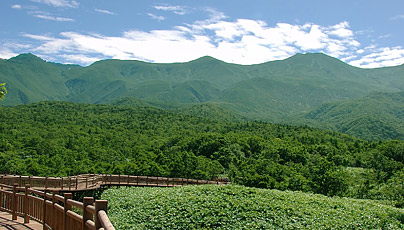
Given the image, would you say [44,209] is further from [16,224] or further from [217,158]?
[217,158]

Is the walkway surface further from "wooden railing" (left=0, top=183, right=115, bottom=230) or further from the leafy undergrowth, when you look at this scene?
the leafy undergrowth

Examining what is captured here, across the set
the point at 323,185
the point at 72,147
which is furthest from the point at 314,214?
the point at 72,147

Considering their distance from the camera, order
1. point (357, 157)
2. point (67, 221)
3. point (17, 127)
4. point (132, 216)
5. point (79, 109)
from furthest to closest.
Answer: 1. point (79, 109)
2. point (17, 127)
3. point (357, 157)
4. point (132, 216)
5. point (67, 221)

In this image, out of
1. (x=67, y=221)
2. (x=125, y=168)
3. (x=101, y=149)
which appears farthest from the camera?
(x=101, y=149)

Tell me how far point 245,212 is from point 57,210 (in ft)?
40.1

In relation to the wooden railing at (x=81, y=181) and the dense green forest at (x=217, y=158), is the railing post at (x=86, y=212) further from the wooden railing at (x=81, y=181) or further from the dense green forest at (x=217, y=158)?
the dense green forest at (x=217, y=158)

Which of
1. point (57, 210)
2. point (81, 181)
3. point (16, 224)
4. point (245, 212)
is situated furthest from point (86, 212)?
point (81, 181)

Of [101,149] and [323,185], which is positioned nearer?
[323,185]

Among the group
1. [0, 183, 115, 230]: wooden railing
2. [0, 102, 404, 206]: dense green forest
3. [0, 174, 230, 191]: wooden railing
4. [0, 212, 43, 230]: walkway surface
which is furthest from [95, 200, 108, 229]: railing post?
[0, 102, 404, 206]: dense green forest

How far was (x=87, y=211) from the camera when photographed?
634cm

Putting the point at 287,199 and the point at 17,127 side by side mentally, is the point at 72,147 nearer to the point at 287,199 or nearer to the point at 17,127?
the point at 17,127

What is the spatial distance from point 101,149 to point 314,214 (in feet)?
218

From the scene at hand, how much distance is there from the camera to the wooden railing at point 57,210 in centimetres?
588

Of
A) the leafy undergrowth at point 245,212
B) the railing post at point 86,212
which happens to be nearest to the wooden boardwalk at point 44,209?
the railing post at point 86,212
